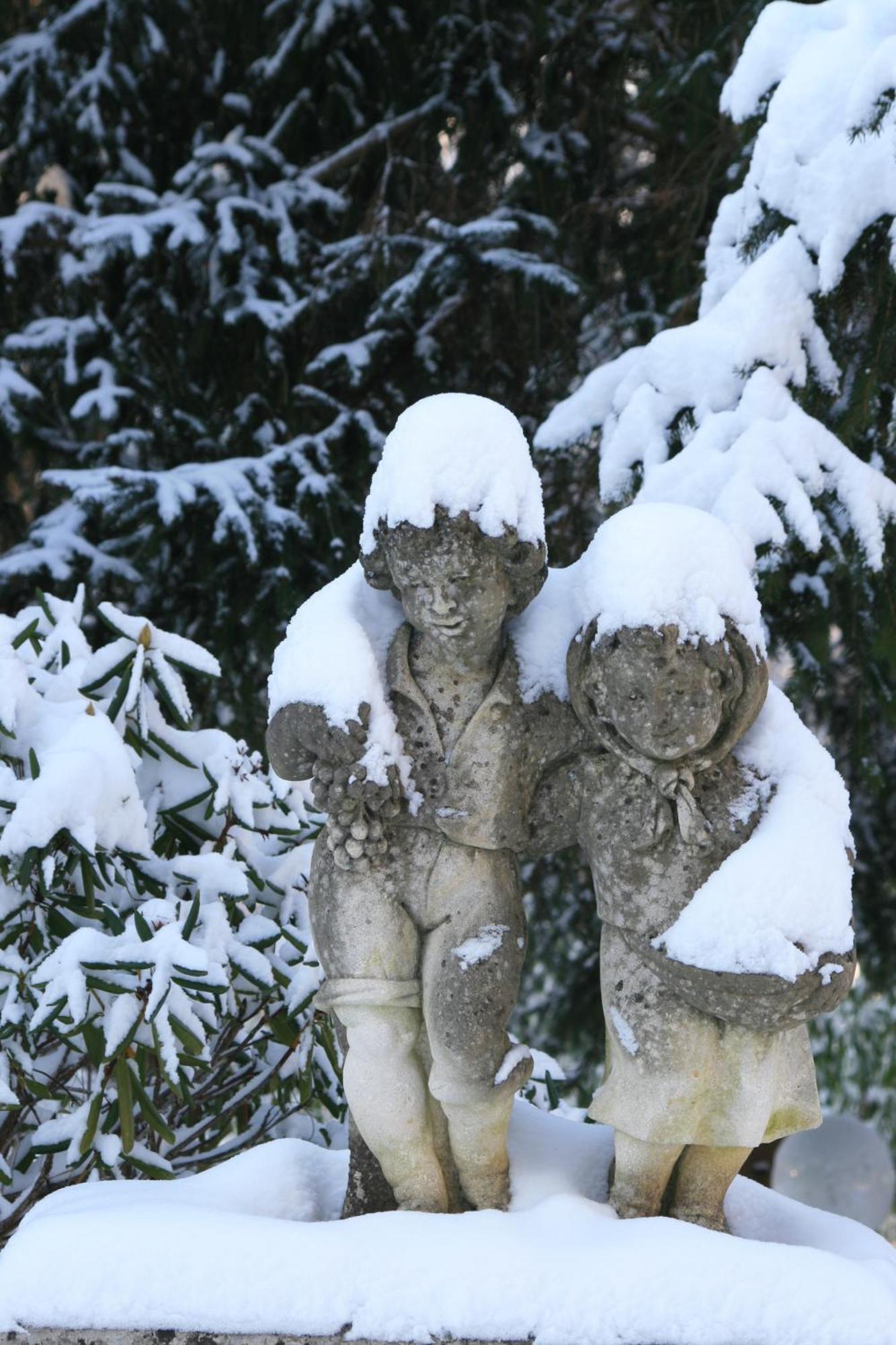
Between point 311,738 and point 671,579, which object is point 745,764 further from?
point 311,738

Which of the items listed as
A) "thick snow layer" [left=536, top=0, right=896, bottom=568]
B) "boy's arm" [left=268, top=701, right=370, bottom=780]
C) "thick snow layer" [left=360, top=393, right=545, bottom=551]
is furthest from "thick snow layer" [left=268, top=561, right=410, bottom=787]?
"thick snow layer" [left=536, top=0, right=896, bottom=568]

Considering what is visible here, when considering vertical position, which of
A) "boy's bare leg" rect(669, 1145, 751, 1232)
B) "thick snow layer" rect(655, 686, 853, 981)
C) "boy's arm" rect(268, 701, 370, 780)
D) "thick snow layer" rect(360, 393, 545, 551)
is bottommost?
"boy's bare leg" rect(669, 1145, 751, 1232)

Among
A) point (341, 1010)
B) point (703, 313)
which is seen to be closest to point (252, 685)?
point (703, 313)

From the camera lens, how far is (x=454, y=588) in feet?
6.40

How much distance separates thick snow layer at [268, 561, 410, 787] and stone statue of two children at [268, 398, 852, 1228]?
19mm

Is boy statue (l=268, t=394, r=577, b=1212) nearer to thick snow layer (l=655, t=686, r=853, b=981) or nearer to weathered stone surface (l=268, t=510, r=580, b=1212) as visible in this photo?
weathered stone surface (l=268, t=510, r=580, b=1212)

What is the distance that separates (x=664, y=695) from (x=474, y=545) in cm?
31

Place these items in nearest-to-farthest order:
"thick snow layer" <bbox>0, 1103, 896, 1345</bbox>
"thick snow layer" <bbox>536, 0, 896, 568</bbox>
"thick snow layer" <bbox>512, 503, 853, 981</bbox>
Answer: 1. "thick snow layer" <bbox>0, 1103, 896, 1345</bbox>
2. "thick snow layer" <bbox>512, 503, 853, 981</bbox>
3. "thick snow layer" <bbox>536, 0, 896, 568</bbox>

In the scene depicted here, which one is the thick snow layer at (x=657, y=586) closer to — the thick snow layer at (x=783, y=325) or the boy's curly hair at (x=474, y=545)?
the boy's curly hair at (x=474, y=545)

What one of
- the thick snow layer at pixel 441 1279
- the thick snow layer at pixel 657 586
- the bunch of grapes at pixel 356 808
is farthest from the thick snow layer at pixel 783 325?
the thick snow layer at pixel 441 1279

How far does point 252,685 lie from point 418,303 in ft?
4.45

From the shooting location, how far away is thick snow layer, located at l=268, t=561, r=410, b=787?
1.97m

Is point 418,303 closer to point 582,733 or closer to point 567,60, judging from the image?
point 567,60

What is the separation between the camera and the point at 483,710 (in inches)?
80.4
